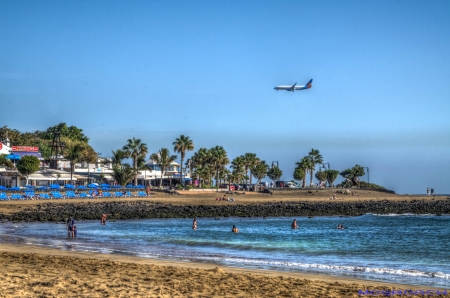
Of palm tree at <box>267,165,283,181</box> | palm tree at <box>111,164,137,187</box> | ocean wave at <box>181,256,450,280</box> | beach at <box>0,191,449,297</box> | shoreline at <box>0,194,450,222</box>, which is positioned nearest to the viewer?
beach at <box>0,191,449,297</box>

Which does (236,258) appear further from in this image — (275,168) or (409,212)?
(275,168)

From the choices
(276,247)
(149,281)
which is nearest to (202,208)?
(276,247)

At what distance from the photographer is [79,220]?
4744 cm

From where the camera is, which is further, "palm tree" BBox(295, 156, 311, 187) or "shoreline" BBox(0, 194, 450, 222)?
"palm tree" BBox(295, 156, 311, 187)

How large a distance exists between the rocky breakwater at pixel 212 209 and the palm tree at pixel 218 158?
25.6 metres

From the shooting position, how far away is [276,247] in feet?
97.0

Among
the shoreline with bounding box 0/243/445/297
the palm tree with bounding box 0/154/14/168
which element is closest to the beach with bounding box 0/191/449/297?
the shoreline with bounding box 0/243/445/297

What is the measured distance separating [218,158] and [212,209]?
36461 millimetres

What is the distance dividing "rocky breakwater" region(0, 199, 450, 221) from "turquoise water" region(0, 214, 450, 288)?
632 centimetres

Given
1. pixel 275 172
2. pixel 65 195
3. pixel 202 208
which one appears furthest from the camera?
pixel 275 172

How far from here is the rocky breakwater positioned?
164 feet

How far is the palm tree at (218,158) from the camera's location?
319 feet

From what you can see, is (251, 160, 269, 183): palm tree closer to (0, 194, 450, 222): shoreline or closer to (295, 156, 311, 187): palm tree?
(295, 156, 311, 187): palm tree

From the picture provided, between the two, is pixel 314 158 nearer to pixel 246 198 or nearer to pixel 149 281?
pixel 246 198
